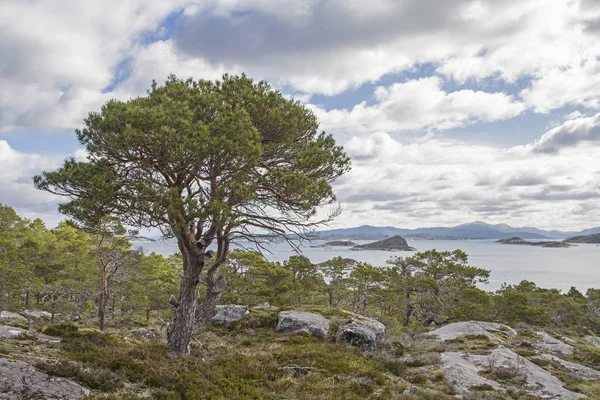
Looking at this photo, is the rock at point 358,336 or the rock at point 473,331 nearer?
the rock at point 358,336

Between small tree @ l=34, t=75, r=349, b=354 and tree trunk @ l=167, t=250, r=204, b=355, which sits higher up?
small tree @ l=34, t=75, r=349, b=354

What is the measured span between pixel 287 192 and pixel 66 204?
22.1 feet

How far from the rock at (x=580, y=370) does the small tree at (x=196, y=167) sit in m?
13.6

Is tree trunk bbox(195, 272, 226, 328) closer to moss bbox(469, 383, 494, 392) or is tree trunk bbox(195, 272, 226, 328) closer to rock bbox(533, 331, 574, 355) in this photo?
moss bbox(469, 383, 494, 392)

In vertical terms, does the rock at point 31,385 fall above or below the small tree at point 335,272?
above

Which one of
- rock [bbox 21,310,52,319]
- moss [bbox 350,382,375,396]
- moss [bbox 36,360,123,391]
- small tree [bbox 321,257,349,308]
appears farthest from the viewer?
small tree [bbox 321,257,349,308]

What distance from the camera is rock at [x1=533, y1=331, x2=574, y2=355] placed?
19553 millimetres

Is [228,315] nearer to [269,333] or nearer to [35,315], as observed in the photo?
[269,333]

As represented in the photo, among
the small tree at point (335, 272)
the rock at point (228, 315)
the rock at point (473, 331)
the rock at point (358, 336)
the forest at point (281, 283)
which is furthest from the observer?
the small tree at point (335, 272)

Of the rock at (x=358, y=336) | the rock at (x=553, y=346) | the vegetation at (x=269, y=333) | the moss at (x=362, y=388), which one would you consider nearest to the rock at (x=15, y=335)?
the vegetation at (x=269, y=333)

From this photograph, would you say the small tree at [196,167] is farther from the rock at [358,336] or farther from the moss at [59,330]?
the rock at [358,336]

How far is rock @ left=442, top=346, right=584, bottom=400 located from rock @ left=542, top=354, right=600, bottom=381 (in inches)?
63.4

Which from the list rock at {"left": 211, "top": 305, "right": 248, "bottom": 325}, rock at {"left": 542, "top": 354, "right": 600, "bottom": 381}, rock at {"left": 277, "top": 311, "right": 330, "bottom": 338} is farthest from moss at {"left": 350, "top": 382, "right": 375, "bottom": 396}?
rock at {"left": 211, "top": 305, "right": 248, "bottom": 325}

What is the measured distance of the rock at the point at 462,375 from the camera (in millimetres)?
12773
